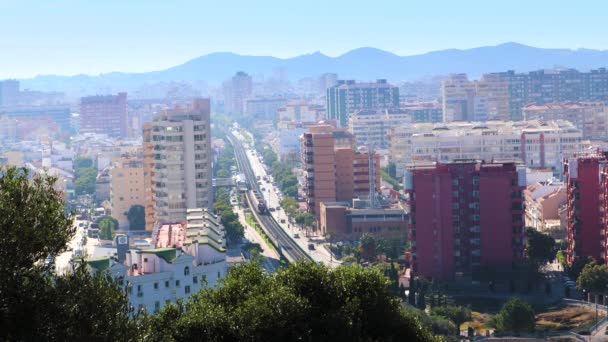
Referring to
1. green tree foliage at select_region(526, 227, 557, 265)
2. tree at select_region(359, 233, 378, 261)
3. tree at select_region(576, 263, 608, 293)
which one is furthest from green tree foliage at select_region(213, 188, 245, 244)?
tree at select_region(576, 263, 608, 293)

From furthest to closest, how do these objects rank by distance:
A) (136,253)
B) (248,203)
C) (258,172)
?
(258,172) < (248,203) < (136,253)

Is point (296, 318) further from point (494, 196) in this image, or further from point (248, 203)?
point (248, 203)

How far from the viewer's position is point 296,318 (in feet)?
32.9

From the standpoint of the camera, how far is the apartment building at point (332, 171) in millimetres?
38906

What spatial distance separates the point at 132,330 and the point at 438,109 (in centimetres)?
7536

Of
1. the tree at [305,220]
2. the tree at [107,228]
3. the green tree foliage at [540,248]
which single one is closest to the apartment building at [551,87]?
the tree at [305,220]

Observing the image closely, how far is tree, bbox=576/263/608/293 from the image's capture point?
77.2 ft

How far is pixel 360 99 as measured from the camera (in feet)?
275

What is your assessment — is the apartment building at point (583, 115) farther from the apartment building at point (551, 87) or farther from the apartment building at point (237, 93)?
the apartment building at point (237, 93)

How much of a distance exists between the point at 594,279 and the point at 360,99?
60637 mm

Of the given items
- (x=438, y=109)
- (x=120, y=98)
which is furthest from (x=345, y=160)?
(x=120, y=98)

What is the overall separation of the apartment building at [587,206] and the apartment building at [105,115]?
67499 mm

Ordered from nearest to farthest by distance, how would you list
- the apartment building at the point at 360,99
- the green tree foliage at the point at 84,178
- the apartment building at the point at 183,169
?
the apartment building at the point at 183,169 → the green tree foliage at the point at 84,178 → the apartment building at the point at 360,99

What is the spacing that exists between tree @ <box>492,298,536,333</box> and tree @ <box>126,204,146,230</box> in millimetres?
20193
